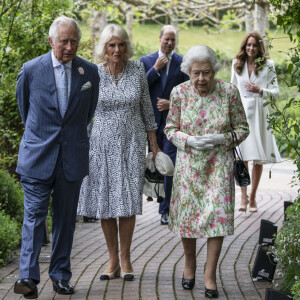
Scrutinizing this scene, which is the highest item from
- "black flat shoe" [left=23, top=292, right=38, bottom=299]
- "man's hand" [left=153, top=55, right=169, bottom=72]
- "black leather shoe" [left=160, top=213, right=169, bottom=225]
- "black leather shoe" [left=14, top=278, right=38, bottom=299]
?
"man's hand" [left=153, top=55, right=169, bottom=72]

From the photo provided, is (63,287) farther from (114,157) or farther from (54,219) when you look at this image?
(114,157)

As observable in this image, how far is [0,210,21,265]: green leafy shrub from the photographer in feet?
23.4

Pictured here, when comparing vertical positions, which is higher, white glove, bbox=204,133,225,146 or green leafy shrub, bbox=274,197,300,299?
white glove, bbox=204,133,225,146

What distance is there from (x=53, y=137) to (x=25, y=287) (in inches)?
43.8

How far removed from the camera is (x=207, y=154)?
20.0 ft

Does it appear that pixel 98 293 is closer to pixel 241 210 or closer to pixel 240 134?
pixel 240 134

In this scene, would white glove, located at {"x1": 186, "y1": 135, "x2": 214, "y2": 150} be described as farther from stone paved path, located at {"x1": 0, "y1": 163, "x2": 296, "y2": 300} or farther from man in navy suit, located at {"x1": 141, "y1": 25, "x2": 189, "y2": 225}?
man in navy suit, located at {"x1": 141, "y1": 25, "x2": 189, "y2": 225}

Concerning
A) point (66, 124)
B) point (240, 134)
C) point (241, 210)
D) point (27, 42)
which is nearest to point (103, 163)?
point (66, 124)

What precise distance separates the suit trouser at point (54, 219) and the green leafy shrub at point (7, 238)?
957 mm

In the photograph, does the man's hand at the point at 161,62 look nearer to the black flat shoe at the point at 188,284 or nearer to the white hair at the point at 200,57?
the white hair at the point at 200,57

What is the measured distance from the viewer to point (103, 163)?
21.2 ft

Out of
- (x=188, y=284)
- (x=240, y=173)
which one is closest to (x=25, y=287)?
(x=188, y=284)

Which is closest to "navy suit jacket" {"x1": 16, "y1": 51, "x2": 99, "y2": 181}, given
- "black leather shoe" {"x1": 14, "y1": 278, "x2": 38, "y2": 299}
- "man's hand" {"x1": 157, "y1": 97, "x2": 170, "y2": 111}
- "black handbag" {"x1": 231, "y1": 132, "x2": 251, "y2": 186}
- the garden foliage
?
"black leather shoe" {"x1": 14, "y1": 278, "x2": 38, "y2": 299}

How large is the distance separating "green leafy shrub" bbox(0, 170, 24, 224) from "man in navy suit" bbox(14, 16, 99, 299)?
2580 mm
